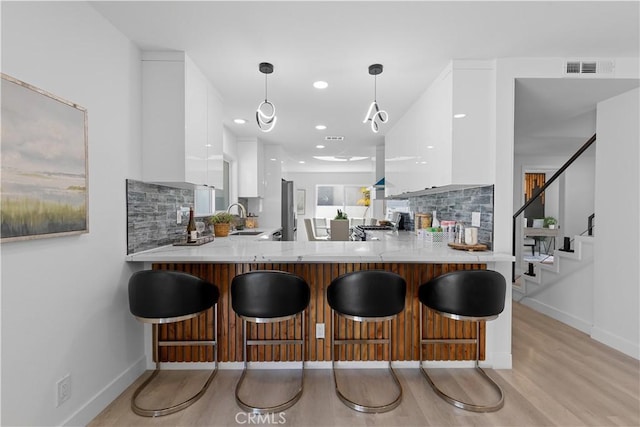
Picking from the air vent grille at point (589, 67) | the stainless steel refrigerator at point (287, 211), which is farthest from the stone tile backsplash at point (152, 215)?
the air vent grille at point (589, 67)

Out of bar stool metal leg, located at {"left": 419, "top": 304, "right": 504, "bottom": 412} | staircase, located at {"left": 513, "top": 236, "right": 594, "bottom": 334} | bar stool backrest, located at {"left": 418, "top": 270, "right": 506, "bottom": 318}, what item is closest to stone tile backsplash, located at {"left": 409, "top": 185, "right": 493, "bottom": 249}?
bar stool backrest, located at {"left": 418, "top": 270, "right": 506, "bottom": 318}

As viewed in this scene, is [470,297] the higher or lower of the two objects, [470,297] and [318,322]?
the higher

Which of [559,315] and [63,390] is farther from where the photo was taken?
[559,315]

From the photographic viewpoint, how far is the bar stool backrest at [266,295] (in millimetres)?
1979

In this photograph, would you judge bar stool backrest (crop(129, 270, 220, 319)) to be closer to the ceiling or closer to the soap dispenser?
the ceiling

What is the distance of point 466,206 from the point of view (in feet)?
9.90

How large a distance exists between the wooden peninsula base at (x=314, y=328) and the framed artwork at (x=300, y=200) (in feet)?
24.7

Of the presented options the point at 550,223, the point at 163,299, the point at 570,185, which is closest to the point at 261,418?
the point at 163,299

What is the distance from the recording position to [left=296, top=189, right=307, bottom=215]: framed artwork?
32.8 ft

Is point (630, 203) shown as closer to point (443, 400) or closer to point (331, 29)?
point (443, 400)

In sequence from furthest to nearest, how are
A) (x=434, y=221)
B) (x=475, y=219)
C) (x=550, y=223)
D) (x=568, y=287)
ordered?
(x=550, y=223) → (x=434, y=221) → (x=568, y=287) → (x=475, y=219)

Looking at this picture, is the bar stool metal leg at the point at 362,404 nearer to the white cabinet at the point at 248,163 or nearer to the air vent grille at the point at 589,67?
the air vent grille at the point at 589,67

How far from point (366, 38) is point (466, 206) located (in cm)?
177

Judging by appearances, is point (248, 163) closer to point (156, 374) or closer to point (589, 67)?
point (156, 374)
